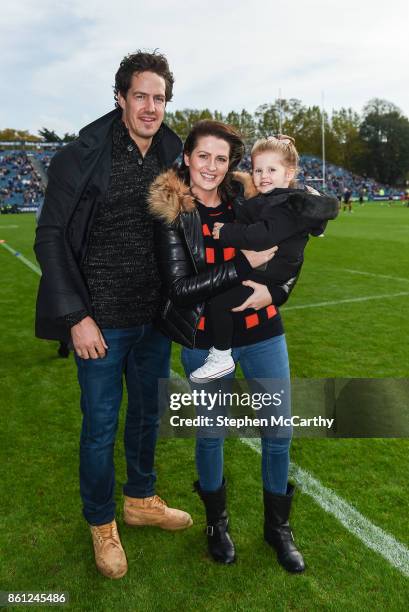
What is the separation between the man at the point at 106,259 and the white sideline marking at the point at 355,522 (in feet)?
4.15

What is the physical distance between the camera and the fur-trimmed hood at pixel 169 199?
2.28 meters

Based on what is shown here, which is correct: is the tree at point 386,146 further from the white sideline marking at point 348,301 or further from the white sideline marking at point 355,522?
the white sideline marking at point 355,522

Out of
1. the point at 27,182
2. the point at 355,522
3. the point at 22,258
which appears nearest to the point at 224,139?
the point at 355,522

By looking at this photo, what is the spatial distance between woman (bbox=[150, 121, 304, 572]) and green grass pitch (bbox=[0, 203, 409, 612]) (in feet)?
0.58

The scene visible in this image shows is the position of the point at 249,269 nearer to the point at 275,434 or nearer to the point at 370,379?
the point at 275,434

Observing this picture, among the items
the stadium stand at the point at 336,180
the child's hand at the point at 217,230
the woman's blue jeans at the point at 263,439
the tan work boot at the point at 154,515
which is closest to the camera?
the child's hand at the point at 217,230

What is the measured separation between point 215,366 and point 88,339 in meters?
0.59

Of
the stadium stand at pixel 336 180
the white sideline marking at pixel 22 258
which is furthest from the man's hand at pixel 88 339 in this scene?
the stadium stand at pixel 336 180

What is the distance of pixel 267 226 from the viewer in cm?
237

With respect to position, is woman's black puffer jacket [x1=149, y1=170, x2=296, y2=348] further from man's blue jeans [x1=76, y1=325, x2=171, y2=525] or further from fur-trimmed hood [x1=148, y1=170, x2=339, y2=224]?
man's blue jeans [x1=76, y1=325, x2=171, y2=525]

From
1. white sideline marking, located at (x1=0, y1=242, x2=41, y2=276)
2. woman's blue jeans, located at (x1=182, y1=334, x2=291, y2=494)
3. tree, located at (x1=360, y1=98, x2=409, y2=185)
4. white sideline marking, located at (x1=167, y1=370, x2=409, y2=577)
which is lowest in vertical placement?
white sideline marking, located at (x1=167, y1=370, x2=409, y2=577)

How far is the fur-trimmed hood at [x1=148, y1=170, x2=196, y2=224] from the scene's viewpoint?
2.28 meters

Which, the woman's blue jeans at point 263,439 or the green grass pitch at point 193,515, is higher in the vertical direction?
the woman's blue jeans at point 263,439

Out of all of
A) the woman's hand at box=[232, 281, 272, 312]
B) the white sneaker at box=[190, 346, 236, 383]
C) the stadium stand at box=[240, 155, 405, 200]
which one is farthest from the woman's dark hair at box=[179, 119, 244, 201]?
the stadium stand at box=[240, 155, 405, 200]
